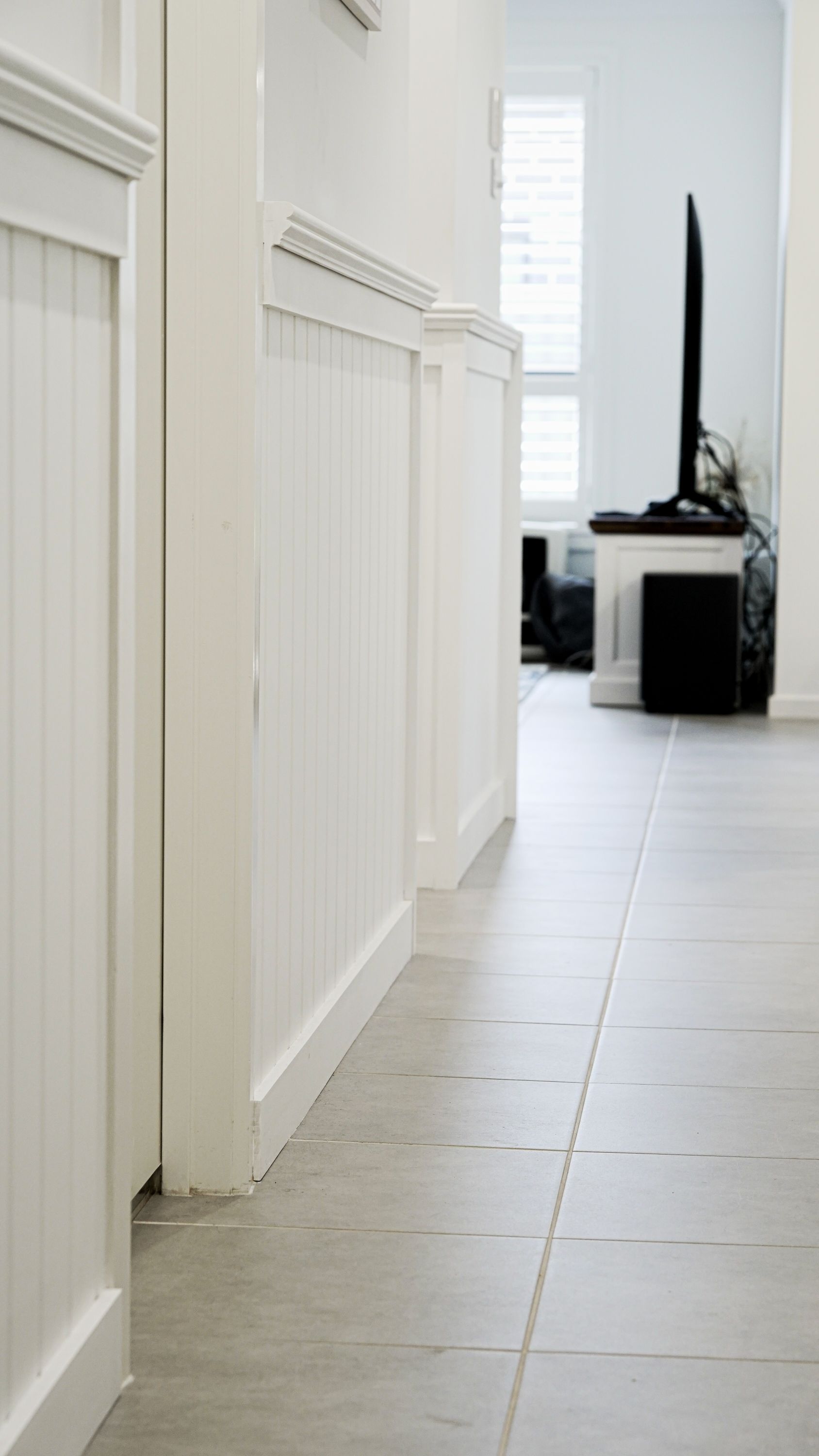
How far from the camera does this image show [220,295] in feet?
6.01

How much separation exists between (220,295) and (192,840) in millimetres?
611

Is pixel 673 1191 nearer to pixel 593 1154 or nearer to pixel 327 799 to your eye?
pixel 593 1154

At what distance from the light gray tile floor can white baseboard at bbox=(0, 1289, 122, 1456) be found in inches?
1.2

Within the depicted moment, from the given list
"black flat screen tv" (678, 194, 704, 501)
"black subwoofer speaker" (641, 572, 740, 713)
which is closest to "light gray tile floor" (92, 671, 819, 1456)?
"black subwoofer speaker" (641, 572, 740, 713)

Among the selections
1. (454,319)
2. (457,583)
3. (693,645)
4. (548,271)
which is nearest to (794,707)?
(693,645)

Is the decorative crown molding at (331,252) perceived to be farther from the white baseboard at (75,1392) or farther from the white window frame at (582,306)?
the white window frame at (582,306)

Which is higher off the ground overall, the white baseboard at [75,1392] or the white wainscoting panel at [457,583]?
the white wainscoting panel at [457,583]

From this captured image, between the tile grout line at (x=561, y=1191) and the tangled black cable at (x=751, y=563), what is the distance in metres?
3.12

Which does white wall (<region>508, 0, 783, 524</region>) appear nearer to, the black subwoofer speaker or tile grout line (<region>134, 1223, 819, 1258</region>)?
the black subwoofer speaker

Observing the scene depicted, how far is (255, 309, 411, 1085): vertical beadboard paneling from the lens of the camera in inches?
77.6

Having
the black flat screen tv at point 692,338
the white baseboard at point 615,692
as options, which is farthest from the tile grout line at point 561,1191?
the black flat screen tv at point 692,338

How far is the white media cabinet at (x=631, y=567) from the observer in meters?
6.51

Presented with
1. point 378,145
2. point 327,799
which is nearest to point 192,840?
point 327,799

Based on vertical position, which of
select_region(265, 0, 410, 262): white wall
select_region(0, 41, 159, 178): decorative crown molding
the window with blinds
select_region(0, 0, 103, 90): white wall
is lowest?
select_region(0, 41, 159, 178): decorative crown molding
